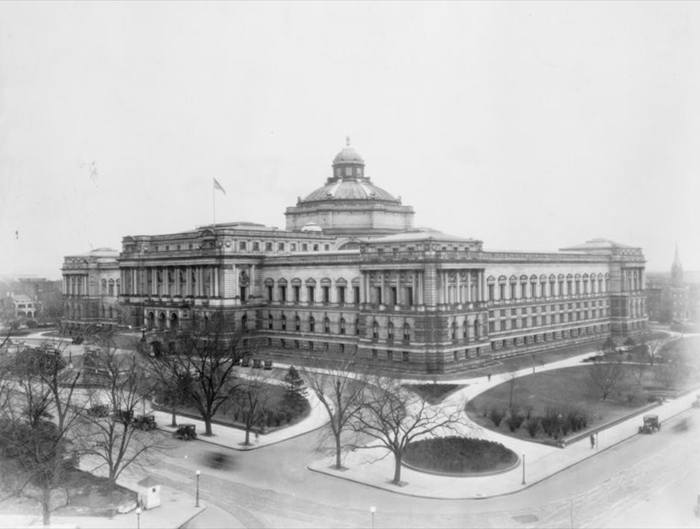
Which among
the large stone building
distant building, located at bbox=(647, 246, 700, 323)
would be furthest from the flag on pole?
distant building, located at bbox=(647, 246, 700, 323)

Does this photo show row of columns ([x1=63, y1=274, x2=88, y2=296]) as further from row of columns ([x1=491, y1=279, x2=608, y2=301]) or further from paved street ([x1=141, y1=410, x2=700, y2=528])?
paved street ([x1=141, y1=410, x2=700, y2=528])

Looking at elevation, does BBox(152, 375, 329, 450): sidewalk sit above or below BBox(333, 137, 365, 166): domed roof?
below

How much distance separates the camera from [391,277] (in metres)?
76.4

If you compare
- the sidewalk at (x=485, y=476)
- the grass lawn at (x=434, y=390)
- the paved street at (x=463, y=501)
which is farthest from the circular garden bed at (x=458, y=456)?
the grass lawn at (x=434, y=390)

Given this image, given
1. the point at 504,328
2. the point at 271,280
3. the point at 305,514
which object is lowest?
the point at 305,514

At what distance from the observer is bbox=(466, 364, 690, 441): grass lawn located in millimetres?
54438

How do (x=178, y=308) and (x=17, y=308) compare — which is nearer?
(x=178, y=308)

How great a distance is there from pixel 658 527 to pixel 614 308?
78.4 m

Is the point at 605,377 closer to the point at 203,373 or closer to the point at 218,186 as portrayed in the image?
the point at 203,373

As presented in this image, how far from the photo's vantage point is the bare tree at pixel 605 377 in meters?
61.0

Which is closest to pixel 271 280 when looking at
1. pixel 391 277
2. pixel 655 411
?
pixel 391 277

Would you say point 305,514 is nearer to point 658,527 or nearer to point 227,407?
point 658,527

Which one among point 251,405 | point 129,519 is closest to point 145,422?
point 251,405

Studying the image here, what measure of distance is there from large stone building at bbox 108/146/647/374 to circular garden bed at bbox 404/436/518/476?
2568cm
